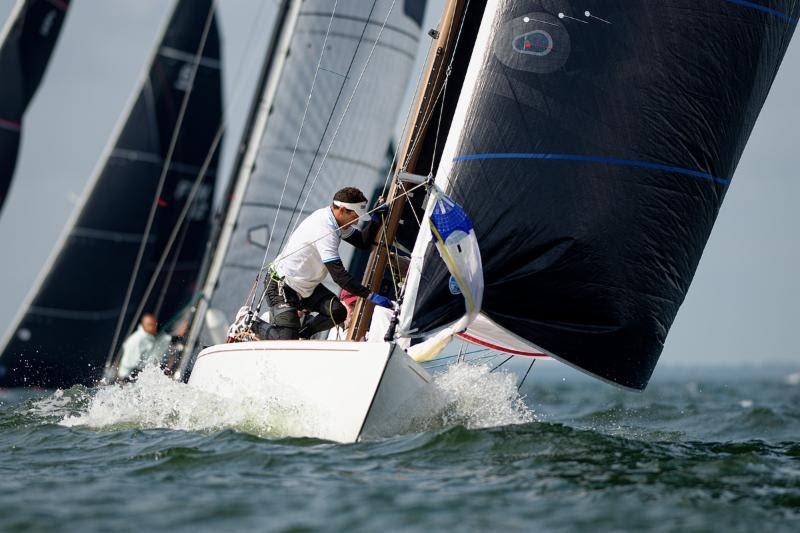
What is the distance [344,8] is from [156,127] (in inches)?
221

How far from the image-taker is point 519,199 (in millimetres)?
7102

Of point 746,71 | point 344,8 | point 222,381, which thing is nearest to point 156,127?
point 344,8

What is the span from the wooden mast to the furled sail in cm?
368

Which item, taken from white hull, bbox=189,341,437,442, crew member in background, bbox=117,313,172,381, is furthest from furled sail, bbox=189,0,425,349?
white hull, bbox=189,341,437,442

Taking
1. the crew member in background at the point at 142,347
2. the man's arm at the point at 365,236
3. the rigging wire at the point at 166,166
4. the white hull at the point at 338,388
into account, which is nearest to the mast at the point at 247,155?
the crew member in background at the point at 142,347

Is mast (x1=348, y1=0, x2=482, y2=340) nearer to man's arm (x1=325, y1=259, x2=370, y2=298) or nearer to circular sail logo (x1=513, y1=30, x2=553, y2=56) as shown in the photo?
man's arm (x1=325, y1=259, x2=370, y2=298)

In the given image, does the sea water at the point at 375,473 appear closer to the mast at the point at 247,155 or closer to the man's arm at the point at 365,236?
the man's arm at the point at 365,236

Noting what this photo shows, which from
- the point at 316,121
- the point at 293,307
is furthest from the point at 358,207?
the point at 316,121

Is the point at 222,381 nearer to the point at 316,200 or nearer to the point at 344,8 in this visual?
the point at 316,200

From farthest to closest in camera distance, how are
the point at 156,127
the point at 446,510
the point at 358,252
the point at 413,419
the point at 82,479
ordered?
the point at 156,127 → the point at 358,252 → the point at 413,419 → the point at 82,479 → the point at 446,510

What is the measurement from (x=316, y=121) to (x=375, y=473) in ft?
21.6

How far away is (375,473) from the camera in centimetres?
588

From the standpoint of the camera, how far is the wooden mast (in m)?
7.47

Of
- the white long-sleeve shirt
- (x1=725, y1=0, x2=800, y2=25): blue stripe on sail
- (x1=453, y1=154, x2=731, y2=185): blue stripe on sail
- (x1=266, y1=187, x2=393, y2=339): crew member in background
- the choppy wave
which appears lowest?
the white long-sleeve shirt
